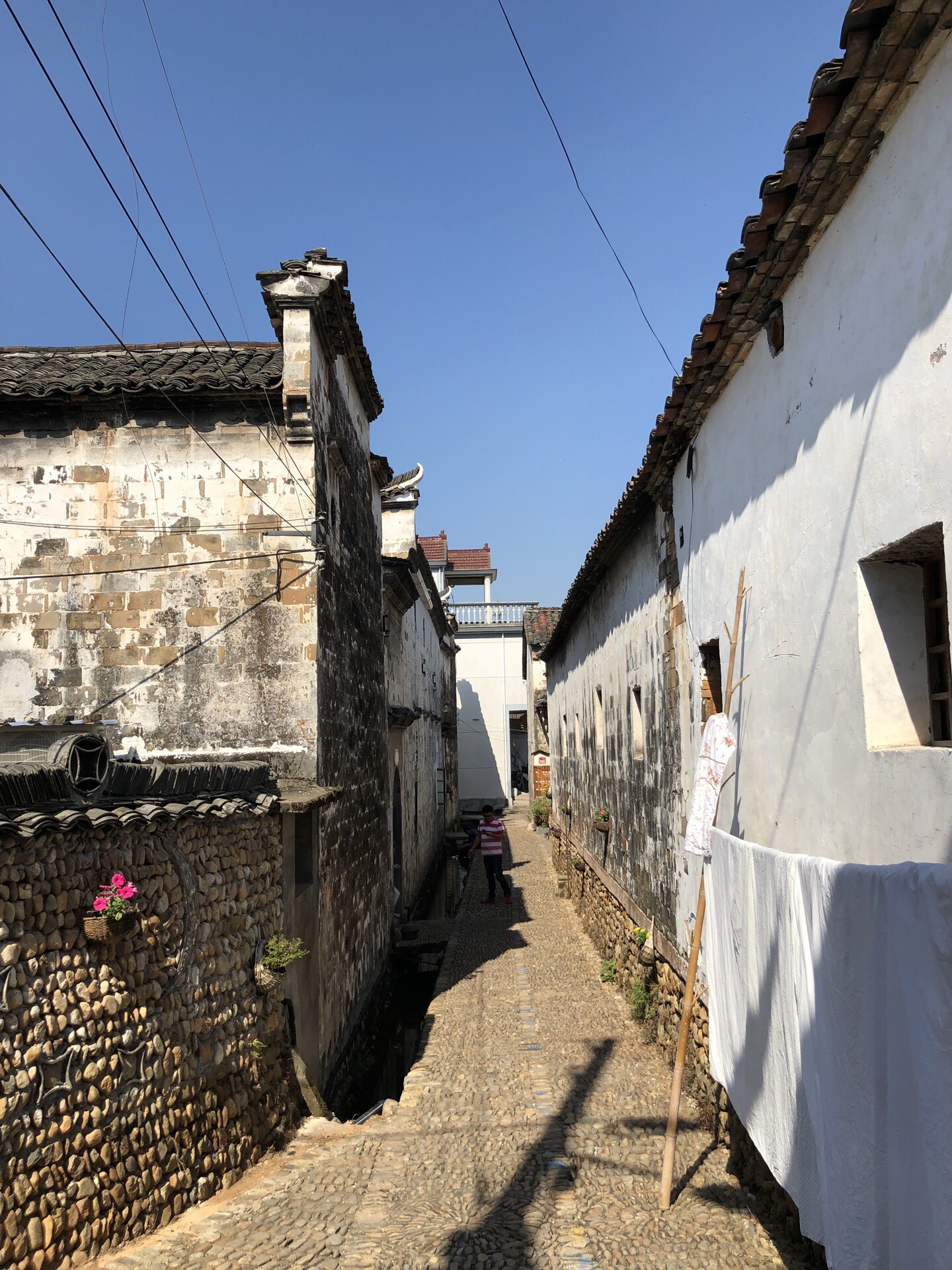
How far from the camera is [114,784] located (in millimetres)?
4984

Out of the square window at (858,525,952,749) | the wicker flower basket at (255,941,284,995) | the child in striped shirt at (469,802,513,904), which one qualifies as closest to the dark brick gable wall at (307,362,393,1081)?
the wicker flower basket at (255,941,284,995)

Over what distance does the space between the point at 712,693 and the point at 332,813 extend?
3.85 meters

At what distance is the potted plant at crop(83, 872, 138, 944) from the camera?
14.3 ft

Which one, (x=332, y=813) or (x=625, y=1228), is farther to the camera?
(x=332, y=813)

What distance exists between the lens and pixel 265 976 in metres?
6.18

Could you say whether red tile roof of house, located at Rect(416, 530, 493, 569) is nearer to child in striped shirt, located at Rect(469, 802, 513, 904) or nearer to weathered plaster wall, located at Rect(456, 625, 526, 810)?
weathered plaster wall, located at Rect(456, 625, 526, 810)

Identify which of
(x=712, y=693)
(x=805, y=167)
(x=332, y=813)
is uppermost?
(x=805, y=167)

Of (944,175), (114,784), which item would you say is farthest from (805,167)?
(114,784)

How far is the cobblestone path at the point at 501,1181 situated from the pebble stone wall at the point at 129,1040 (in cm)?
28

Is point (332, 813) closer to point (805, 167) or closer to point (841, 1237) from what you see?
point (841, 1237)

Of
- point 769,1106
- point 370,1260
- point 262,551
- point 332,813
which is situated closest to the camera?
point 769,1106

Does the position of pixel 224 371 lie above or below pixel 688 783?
above

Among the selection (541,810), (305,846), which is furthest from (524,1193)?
(541,810)

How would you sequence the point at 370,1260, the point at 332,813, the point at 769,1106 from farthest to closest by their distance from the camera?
the point at 332,813
the point at 370,1260
the point at 769,1106
